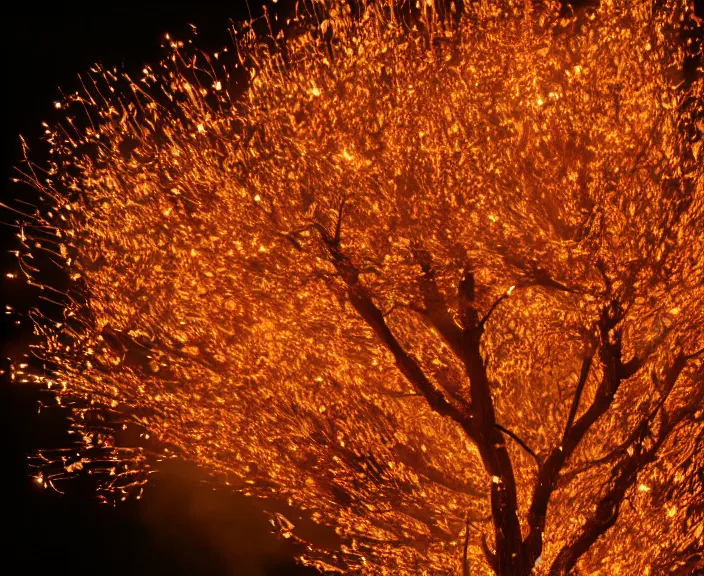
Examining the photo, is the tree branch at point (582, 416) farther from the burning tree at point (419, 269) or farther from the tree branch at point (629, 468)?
the tree branch at point (629, 468)

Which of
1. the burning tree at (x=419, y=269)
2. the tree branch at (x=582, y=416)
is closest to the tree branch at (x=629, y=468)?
the burning tree at (x=419, y=269)

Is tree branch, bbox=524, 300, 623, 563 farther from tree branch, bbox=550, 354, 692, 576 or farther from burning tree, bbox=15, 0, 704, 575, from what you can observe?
tree branch, bbox=550, 354, 692, 576

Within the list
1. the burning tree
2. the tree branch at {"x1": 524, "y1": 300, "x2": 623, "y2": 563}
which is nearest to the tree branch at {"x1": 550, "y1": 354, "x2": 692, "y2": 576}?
the burning tree

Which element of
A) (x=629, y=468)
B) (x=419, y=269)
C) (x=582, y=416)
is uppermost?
(x=419, y=269)

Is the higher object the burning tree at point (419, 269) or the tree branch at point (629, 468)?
the burning tree at point (419, 269)

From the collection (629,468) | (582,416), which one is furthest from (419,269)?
(629,468)

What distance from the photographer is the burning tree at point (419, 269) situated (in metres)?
6.07

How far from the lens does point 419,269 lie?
5984mm

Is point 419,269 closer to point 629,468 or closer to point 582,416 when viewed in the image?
point 582,416

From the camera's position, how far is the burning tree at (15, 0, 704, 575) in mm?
6066

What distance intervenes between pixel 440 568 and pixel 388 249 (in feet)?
9.66

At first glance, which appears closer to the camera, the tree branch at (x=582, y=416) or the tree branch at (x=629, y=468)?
the tree branch at (x=582, y=416)

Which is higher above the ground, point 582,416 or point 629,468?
point 582,416

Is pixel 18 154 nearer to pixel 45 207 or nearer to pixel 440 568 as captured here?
pixel 45 207
